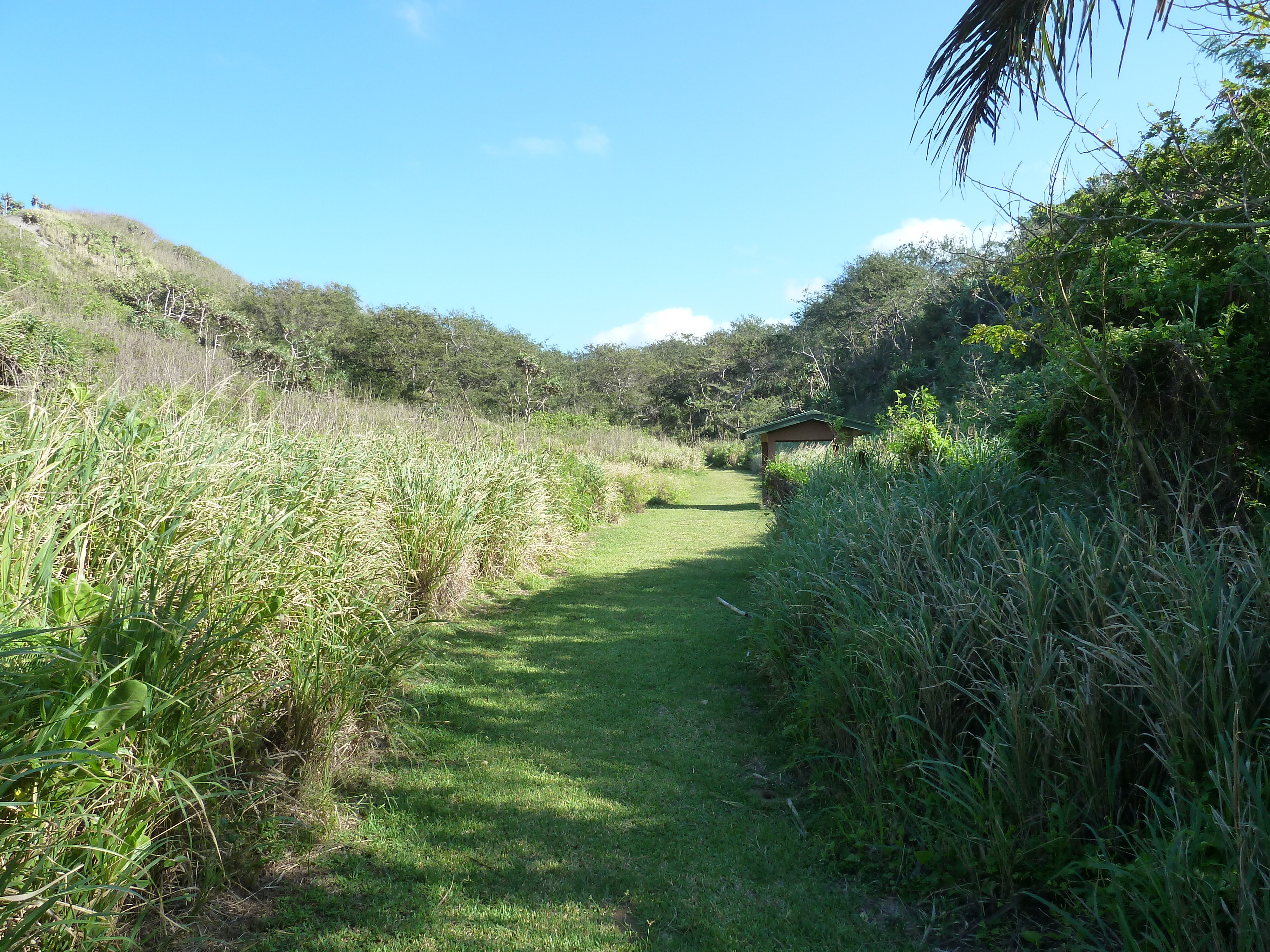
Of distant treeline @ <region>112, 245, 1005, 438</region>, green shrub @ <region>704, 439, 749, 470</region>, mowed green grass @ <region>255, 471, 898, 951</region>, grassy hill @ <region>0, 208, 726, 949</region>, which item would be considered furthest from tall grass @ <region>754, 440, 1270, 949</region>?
green shrub @ <region>704, 439, 749, 470</region>

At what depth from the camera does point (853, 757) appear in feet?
10.9

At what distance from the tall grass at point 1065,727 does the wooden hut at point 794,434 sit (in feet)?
43.6

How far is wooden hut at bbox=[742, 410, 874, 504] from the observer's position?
59.1ft

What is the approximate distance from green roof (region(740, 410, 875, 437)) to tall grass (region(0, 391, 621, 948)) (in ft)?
42.1

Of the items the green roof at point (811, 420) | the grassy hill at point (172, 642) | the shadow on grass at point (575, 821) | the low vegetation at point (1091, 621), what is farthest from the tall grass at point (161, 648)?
the green roof at point (811, 420)

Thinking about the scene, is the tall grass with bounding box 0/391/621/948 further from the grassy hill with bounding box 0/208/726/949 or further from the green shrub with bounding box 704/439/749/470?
the green shrub with bounding box 704/439/749/470

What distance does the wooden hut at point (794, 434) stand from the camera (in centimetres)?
1802

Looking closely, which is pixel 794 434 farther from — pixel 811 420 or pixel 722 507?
pixel 722 507

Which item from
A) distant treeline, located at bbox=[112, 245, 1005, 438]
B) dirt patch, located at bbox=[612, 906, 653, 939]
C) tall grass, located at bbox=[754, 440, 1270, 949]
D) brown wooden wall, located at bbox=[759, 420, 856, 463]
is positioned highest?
distant treeline, located at bbox=[112, 245, 1005, 438]

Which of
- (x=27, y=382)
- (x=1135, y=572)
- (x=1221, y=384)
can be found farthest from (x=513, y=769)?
(x=27, y=382)

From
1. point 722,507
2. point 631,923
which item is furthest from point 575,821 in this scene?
point 722,507

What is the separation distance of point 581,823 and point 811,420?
16970 millimetres

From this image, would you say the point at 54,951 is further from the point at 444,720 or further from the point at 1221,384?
the point at 1221,384

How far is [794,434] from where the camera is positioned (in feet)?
62.9
